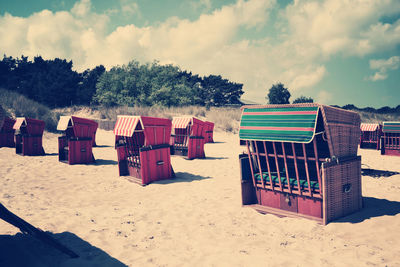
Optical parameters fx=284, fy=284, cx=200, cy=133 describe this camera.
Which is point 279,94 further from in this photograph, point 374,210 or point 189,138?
point 374,210

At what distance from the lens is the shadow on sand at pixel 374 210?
6222mm

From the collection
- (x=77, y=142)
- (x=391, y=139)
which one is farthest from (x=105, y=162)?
(x=391, y=139)

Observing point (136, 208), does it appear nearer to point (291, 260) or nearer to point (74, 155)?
point (291, 260)

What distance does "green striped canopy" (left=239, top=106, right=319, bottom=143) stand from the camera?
583 centimetres

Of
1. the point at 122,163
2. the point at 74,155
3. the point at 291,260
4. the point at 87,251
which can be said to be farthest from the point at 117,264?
the point at 74,155

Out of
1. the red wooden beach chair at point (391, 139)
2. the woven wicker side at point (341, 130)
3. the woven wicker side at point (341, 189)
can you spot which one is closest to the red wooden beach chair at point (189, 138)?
the woven wicker side at point (341, 130)

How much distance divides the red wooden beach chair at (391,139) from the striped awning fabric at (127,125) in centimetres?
1471

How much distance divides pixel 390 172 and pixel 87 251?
37.7 feet

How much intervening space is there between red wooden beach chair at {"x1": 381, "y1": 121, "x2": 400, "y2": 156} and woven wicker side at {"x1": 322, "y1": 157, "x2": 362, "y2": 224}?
12.1 meters

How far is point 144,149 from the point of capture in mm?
9992

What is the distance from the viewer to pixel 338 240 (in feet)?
17.3

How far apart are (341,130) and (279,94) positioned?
54161 mm

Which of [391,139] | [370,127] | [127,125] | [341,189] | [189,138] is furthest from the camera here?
[370,127]

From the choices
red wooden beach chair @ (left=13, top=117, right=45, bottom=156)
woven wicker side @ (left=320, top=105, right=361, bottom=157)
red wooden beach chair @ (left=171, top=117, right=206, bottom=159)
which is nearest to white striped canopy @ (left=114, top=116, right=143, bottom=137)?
red wooden beach chair @ (left=171, top=117, right=206, bottom=159)
